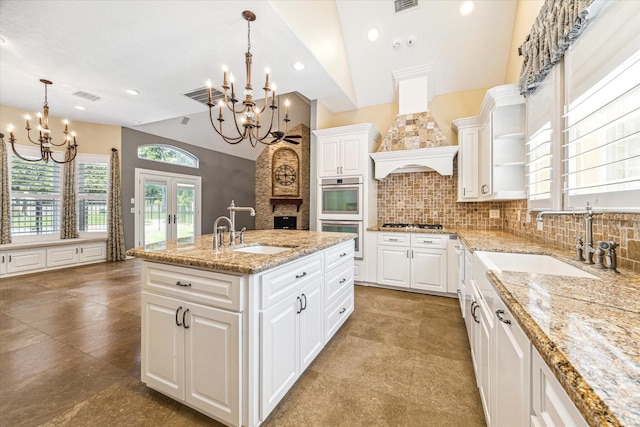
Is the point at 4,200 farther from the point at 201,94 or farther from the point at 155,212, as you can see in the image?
the point at 201,94

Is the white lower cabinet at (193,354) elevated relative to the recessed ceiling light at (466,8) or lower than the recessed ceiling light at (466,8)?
lower

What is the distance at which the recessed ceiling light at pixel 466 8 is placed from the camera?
130 inches

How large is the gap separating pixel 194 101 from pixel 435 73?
394 centimetres

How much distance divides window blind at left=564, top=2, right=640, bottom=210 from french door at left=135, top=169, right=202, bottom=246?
5983 mm

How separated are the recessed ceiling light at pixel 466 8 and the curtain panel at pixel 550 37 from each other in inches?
58.0

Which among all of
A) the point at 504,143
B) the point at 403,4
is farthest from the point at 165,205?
the point at 504,143

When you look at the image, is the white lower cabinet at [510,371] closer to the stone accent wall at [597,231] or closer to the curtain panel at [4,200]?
the stone accent wall at [597,231]

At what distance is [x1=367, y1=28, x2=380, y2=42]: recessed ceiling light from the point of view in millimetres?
3764

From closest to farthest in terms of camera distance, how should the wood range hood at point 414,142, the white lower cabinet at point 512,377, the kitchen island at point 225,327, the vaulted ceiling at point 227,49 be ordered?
the white lower cabinet at point 512,377 < the kitchen island at point 225,327 < the vaulted ceiling at point 227,49 < the wood range hood at point 414,142

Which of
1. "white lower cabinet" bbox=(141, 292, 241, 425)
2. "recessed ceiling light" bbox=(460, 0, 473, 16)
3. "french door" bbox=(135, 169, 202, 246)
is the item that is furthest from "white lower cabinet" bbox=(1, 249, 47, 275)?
"recessed ceiling light" bbox=(460, 0, 473, 16)

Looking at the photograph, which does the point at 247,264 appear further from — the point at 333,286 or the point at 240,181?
the point at 240,181

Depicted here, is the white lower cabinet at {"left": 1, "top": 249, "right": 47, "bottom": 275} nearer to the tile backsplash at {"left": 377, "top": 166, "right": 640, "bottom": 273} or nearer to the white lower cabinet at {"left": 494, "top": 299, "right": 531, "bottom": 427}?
the tile backsplash at {"left": 377, "top": 166, "right": 640, "bottom": 273}

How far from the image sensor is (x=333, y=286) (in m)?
2.29

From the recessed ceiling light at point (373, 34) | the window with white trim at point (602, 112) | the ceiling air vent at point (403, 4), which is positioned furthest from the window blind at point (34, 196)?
the window with white trim at point (602, 112)
